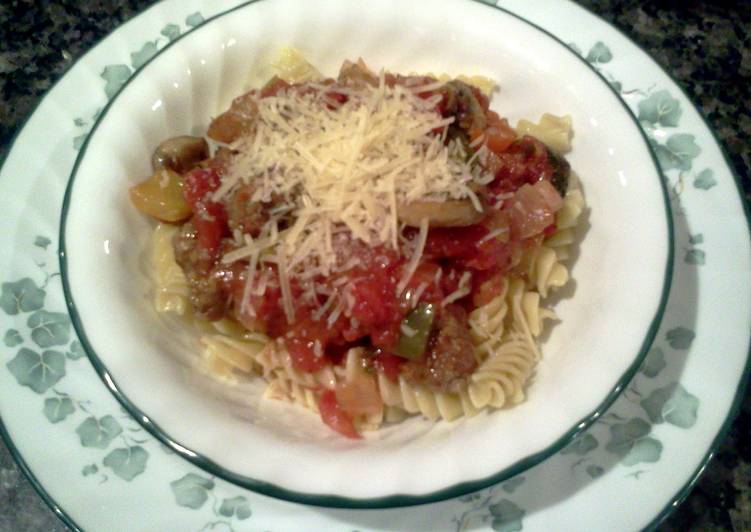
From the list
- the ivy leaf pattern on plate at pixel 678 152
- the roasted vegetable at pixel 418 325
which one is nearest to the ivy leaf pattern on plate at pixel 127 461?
the roasted vegetable at pixel 418 325

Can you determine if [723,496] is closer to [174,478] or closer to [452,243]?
[452,243]

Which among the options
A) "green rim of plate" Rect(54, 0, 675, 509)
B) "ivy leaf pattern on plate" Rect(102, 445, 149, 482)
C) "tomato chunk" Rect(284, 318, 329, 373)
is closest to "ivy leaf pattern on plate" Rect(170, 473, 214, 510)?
"ivy leaf pattern on plate" Rect(102, 445, 149, 482)

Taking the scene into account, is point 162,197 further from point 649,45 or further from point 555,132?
point 649,45

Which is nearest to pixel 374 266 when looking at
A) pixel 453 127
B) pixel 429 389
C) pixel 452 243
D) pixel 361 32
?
pixel 452 243

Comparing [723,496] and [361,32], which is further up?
[361,32]


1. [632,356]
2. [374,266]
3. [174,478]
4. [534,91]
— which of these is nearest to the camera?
[632,356]

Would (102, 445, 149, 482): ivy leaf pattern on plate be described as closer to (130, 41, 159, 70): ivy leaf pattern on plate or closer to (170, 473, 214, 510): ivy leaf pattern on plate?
(170, 473, 214, 510): ivy leaf pattern on plate

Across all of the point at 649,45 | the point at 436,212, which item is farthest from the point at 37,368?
the point at 649,45
